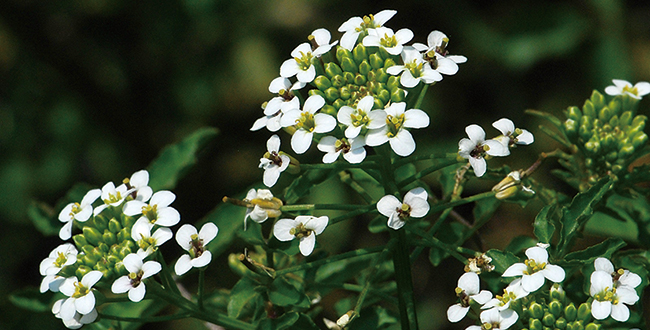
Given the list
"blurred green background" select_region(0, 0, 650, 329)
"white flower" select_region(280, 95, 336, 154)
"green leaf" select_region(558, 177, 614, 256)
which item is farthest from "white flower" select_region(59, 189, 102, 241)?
"blurred green background" select_region(0, 0, 650, 329)

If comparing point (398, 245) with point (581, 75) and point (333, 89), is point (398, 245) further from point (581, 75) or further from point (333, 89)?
point (581, 75)

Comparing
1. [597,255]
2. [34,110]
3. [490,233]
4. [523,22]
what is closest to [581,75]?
Answer: [523,22]

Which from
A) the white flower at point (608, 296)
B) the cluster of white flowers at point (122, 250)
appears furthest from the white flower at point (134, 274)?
the white flower at point (608, 296)

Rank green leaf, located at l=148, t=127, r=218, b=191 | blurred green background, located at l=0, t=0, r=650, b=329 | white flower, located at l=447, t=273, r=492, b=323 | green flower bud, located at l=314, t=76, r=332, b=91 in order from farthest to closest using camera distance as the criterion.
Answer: blurred green background, located at l=0, t=0, r=650, b=329
green leaf, located at l=148, t=127, r=218, b=191
green flower bud, located at l=314, t=76, r=332, b=91
white flower, located at l=447, t=273, r=492, b=323

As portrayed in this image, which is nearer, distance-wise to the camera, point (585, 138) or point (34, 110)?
point (585, 138)

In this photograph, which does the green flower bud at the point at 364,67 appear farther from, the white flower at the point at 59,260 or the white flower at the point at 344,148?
the white flower at the point at 59,260

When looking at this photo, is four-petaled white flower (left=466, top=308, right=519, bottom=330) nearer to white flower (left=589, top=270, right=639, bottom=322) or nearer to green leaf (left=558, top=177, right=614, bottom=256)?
white flower (left=589, top=270, right=639, bottom=322)

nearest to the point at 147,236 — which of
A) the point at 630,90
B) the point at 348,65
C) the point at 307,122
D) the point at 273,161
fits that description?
the point at 273,161
